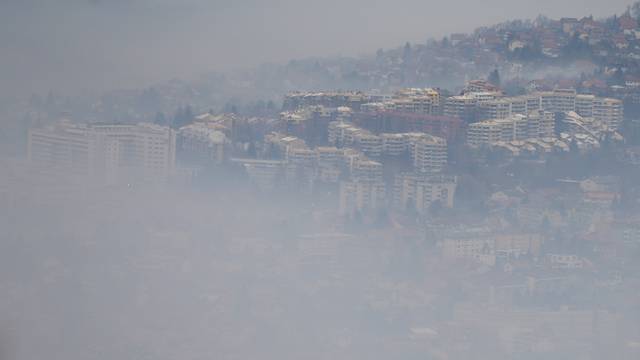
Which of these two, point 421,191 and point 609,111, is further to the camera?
point 609,111

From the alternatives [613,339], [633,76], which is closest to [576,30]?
[633,76]

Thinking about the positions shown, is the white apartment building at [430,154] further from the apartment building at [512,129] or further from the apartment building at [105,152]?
the apartment building at [105,152]

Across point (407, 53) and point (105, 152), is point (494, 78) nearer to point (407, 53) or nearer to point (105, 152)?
point (407, 53)

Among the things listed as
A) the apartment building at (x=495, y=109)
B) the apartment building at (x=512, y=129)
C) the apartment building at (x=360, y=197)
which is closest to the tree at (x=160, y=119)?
the apartment building at (x=360, y=197)

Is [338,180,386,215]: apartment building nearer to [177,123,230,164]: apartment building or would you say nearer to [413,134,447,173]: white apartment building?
[413,134,447,173]: white apartment building

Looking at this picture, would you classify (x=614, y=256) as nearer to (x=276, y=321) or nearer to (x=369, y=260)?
(x=369, y=260)

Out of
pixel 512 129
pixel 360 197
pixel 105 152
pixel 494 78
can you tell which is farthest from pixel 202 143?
pixel 494 78

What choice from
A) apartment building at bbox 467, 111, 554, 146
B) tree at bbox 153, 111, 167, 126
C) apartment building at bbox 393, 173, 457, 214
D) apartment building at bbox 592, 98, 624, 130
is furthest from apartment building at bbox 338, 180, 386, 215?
apartment building at bbox 592, 98, 624, 130

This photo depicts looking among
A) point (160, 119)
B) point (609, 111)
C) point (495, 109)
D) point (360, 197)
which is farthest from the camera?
point (609, 111)
